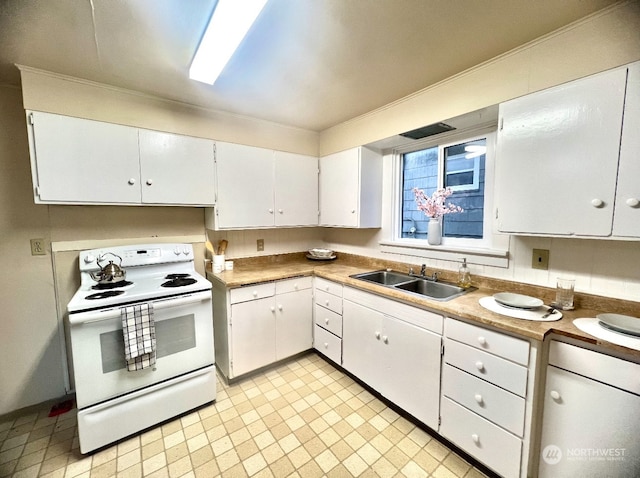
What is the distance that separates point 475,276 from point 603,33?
1.42 metres

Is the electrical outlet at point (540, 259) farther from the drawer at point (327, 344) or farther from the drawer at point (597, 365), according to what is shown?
the drawer at point (327, 344)

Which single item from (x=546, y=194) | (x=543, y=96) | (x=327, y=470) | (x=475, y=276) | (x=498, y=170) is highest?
(x=543, y=96)

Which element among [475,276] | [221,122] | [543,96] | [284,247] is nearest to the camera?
[543,96]

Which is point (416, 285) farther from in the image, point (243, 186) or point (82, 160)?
point (82, 160)

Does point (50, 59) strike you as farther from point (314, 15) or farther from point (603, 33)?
point (603, 33)

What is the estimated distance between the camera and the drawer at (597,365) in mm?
1038

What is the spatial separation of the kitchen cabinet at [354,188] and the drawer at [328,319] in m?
0.84

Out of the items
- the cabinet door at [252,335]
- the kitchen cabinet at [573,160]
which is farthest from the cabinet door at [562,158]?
the cabinet door at [252,335]

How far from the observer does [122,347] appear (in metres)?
1.60

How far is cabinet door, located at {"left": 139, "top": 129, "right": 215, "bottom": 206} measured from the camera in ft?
6.46

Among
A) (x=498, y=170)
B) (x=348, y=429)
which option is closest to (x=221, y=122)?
(x=498, y=170)

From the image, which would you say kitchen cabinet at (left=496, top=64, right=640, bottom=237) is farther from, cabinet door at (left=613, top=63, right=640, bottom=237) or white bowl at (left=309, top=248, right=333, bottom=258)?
white bowl at (left=309, top=248, right=333, bottom=258)

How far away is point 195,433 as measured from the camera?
1708mm

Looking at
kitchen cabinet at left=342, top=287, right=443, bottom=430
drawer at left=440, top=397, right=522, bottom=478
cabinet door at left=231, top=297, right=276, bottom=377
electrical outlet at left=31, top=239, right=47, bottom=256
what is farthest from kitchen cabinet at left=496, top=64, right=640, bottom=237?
electrical outlet at left=31, top=239, right=47, bottom=256
